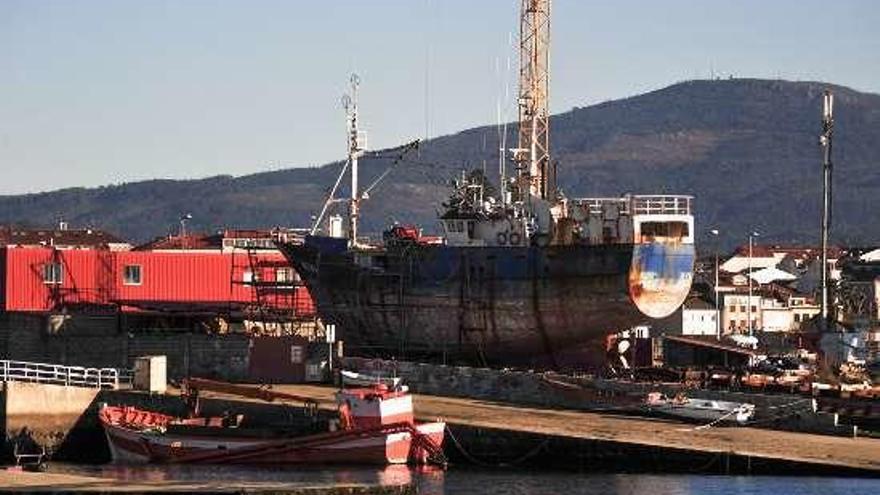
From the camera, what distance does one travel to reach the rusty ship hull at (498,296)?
297ft

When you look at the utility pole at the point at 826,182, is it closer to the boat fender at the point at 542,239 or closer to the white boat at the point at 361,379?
the boat fender at the point at 542,239

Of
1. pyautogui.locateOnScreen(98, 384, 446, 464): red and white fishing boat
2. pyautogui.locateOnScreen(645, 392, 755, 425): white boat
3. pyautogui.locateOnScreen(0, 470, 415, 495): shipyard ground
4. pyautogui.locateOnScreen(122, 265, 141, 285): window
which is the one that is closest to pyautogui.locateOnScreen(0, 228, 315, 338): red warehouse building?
pyautogui.locateOnScreen(122, 265, 141, 285): window

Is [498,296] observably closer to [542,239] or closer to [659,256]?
[542,239]

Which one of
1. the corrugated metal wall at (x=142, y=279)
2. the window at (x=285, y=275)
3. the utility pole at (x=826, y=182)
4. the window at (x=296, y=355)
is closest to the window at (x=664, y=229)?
the window at (x=296, y=355)

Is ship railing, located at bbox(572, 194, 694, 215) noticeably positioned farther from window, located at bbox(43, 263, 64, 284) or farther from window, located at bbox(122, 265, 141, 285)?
window, located at bbox(43, 263, 64, 284)

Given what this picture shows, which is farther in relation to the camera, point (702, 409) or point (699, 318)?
point (699, 318)

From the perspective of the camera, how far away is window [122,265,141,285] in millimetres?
97812

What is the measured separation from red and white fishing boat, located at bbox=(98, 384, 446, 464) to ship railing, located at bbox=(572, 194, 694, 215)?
23.3 m

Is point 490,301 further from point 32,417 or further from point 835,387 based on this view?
point 32,417

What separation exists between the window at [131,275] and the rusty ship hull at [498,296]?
849cm

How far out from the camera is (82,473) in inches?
2603

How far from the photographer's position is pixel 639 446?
6800 centimetres

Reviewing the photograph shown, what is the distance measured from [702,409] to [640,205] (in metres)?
18.3

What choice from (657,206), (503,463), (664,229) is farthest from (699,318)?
(503,463)
